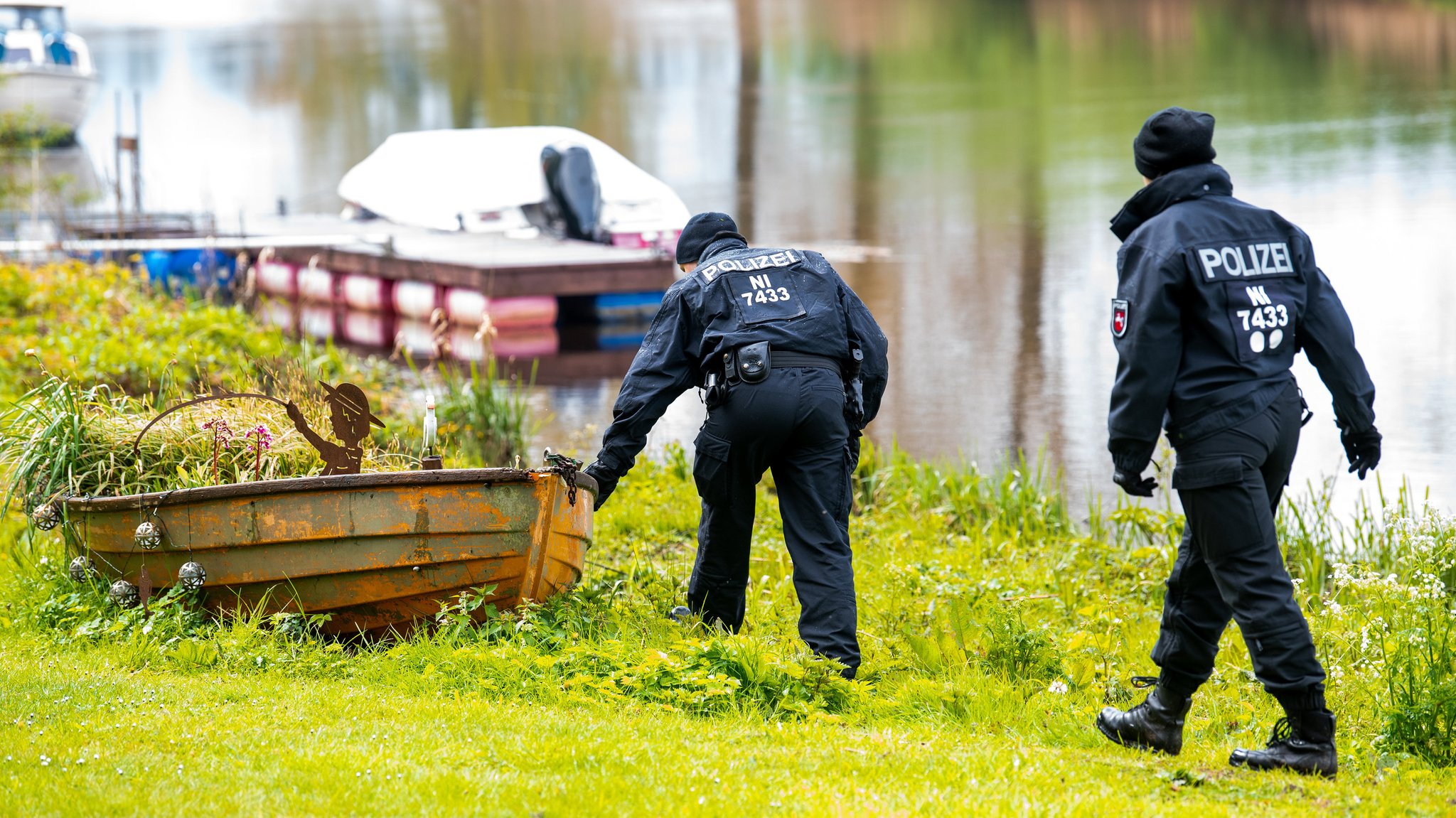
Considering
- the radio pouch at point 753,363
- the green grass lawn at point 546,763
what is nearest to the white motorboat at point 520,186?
the radio pouch at point 753,363

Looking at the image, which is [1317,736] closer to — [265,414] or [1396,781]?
[1396,781]

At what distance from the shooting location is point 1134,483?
482cm

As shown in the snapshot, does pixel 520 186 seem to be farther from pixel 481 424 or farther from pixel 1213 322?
pixel 1213 322

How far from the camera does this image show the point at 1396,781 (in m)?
4.70

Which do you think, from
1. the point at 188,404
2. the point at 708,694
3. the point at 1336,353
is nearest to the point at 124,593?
the point at 188,404

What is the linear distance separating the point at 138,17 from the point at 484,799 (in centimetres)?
10672

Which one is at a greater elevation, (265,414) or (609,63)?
(609,63)

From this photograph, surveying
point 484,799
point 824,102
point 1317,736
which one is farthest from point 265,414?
point 824,102

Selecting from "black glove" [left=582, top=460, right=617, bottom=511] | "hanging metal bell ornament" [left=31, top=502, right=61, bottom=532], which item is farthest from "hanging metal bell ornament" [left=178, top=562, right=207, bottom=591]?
"black glove" [left=582, top=460, right=617, bottom=511]

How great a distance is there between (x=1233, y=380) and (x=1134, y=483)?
43cm

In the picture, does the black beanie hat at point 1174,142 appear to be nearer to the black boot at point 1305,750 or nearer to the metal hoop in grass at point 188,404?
the black boot at point 1305,750

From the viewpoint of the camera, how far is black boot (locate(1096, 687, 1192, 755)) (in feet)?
16.5

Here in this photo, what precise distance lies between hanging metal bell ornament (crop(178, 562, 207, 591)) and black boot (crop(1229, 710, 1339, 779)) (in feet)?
12.9

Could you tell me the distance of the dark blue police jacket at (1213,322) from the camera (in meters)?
4.70
